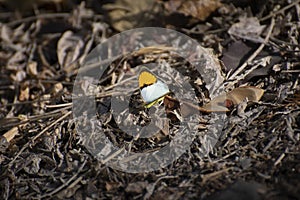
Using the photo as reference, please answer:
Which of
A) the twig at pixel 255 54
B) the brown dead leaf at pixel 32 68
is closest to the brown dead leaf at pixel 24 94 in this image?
the brown dead leaf at pixel 32 68

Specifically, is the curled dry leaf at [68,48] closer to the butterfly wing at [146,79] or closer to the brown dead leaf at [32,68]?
the brown dead leaf at [32,68]

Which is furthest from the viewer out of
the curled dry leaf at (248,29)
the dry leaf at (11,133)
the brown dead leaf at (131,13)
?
the brown dead leaf at (131,13)

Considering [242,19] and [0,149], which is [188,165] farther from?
[242,19]

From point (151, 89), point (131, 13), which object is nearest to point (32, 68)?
point (131, 13)

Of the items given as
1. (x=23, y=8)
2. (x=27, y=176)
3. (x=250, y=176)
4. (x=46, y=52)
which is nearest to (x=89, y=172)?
(x=27, y=176)

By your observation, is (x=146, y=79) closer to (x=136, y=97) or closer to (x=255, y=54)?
(x=136, y=97)

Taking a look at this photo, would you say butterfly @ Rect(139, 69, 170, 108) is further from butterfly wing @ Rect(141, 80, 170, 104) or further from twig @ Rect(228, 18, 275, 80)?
twig @ Rect(228, 18, 275, 80)

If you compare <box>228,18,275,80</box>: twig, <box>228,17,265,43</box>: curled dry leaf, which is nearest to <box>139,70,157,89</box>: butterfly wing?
<box>228,18,275,80</box>: twig
